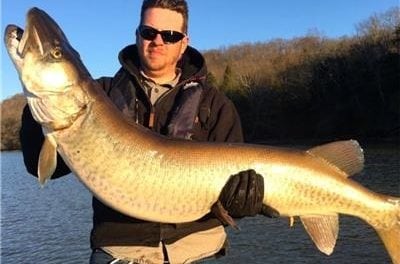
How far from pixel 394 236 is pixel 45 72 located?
8.47ft

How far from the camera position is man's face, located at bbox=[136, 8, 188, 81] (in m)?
3.67

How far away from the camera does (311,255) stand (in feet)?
43.0

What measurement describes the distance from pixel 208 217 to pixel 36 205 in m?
20.4

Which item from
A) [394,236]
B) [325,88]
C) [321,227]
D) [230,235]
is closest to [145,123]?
[321,227]

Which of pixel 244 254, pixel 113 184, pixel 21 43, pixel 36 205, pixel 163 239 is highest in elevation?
pixel 21 43

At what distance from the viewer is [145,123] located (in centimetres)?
370

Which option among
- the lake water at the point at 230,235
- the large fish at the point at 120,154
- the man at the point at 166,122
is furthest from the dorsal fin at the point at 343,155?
the lake water at the point at 230,235

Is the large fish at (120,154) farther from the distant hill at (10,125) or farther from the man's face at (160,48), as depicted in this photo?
the distant hill at (10,125)

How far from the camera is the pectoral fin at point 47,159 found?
326cm

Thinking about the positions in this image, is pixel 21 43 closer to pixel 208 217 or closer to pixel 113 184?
pixel 113 184

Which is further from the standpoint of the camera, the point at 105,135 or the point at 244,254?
the point at 244,254

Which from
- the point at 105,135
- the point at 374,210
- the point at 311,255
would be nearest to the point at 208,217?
the point at 105,135

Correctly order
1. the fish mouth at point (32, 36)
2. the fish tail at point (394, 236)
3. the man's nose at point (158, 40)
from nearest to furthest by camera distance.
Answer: the fish mouth at point (32, 36), the man's nose at point (158, 40), the fish tail at point (394, 236)

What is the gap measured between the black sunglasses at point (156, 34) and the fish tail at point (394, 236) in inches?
74.4
